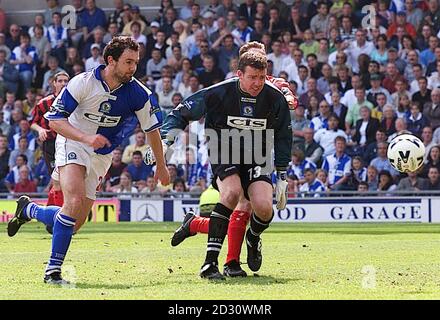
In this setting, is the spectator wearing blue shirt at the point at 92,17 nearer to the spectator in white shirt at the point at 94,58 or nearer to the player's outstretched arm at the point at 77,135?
the spectator in white shirt at the point at 94,58

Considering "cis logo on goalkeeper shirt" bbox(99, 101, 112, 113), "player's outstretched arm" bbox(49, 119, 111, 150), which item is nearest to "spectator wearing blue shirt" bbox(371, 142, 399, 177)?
"cis logo on goalkeeper shirt" bbox(99, 101, 112, 113)

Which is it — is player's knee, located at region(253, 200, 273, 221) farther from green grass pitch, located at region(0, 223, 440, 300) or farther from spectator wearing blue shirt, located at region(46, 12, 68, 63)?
spectator wearing blue shirt, located at region(46, 12, 68, 63)

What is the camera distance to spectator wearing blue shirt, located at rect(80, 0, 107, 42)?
27219mm

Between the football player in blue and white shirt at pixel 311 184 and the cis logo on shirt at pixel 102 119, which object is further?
the football player in blue and white shirt at pixel 311 184

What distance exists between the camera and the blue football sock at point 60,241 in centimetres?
987

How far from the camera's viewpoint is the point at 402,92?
74.0 ft

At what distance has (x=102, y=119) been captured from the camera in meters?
10.4

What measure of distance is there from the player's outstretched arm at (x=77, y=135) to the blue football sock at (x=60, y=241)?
742mm

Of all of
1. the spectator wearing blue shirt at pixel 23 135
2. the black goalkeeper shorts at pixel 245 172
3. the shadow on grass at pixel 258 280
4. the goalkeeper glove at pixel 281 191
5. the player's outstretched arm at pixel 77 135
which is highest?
the spectator wearing blue shirt at pixel 23 135

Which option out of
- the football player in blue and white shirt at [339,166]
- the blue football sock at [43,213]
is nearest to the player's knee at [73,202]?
the blue football sock at [43,213]

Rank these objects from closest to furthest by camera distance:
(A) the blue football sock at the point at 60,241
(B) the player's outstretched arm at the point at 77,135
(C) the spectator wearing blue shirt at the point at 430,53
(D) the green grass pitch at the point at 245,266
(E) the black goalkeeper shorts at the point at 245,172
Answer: (D) the green grass pitch at the point at 245,266, (B) the player's outstretched arm at the point at 77,135, (A) the blue football sock at the point at 60,241, (E) the black goalkeeper shorts at the point at 245,172, (C) the spectator wearing blue shirt at the point at 430,53

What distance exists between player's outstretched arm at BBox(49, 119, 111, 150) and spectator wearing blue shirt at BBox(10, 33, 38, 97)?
1708cm
